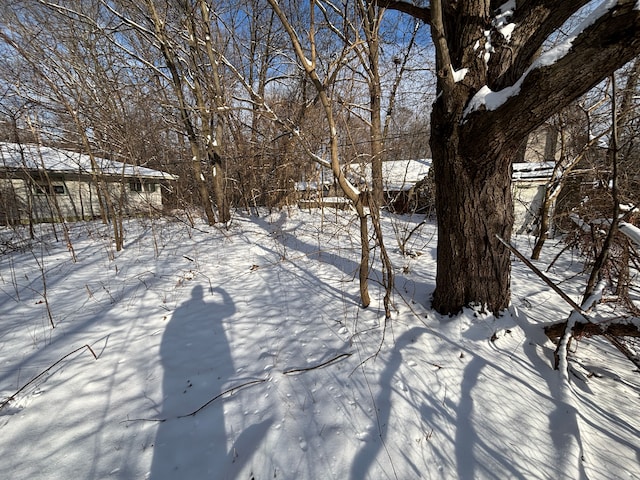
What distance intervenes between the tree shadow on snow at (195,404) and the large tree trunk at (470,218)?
7.40 ft

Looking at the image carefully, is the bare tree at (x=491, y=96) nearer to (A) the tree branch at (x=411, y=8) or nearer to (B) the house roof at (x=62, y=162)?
(A) the tree branch at (x=411, y=8)

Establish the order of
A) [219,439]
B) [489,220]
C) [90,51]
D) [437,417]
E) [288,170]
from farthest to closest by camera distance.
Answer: [288,170]
[90,51]
[489,220]
[437,417]
[219,439]

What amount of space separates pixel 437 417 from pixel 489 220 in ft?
5.97

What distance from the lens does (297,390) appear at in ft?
6.14

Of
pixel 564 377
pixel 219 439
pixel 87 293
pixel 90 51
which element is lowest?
pixel 564 377

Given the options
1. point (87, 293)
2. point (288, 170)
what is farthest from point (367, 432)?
point (288, 170)

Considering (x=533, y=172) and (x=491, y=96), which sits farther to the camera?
(x=533, y=172)

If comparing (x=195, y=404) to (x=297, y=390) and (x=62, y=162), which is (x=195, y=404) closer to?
(x=297, y=390)

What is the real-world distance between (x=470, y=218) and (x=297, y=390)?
2.25 meters

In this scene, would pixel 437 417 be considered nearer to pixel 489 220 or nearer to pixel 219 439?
pixel 219 439

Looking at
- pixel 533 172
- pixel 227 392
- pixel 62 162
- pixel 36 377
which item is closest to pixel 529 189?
pixel 533 172

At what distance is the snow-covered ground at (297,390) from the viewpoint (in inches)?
56.1

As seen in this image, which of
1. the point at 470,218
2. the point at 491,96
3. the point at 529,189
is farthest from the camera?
the point at 529,189

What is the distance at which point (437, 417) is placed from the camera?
5.57ft
